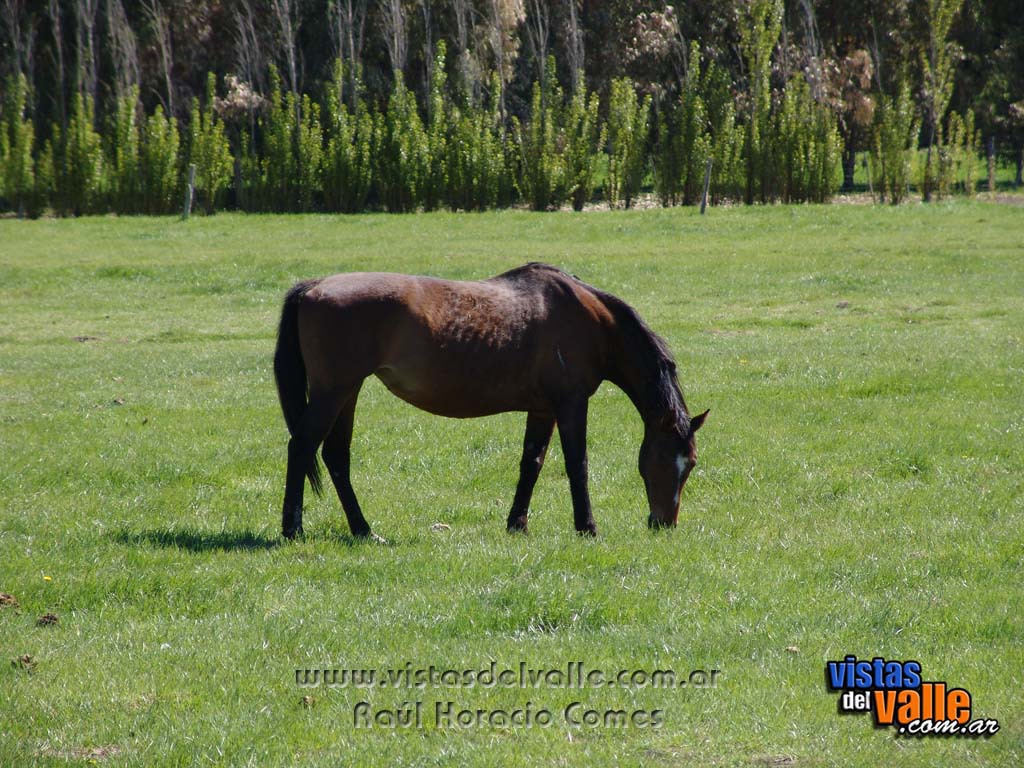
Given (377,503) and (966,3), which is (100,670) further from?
(966,3)

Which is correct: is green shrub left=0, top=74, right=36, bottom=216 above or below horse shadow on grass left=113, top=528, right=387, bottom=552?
above

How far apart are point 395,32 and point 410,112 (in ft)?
11.7

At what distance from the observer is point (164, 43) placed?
39.9 m

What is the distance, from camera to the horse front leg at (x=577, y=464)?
26.6 ft

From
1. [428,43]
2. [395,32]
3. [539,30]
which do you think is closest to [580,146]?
[539,30]

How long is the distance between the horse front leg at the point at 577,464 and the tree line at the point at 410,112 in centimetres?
3111

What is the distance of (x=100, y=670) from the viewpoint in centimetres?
525

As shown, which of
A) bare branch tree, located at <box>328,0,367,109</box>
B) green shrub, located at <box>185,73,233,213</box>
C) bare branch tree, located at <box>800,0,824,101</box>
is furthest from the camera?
bare branch tree, located at <box>328,0,367,109</box>

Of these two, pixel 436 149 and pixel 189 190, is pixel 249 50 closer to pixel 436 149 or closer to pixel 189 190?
pixel 189 190

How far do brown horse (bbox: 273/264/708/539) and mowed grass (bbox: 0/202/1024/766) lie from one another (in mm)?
534

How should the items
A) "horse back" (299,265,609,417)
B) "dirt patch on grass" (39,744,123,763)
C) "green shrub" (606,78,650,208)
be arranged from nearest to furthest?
"dirt patch on grass" (39,744,123,763)
"horse back" (299,265,609,417)
"green shrub" (606,78,650,208)

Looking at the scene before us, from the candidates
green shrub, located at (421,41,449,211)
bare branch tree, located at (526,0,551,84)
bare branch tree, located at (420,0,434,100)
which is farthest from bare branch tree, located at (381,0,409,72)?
bare branch tree, located at (526,0,551,84)

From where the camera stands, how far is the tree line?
38.2 metres

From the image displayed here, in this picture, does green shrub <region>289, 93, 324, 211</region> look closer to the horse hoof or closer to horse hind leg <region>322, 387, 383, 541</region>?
horse hind leg <region>322, 387, 383, 541</region>
